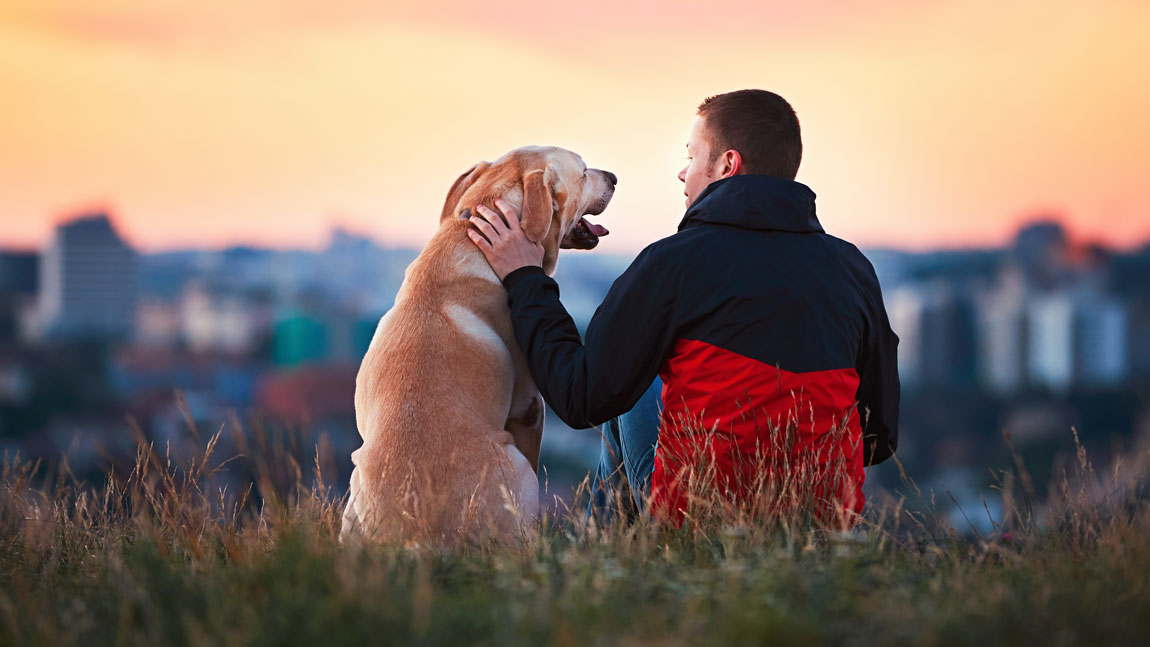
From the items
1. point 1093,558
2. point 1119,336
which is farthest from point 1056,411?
point 1093,558

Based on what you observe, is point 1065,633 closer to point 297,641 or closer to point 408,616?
point 408,616

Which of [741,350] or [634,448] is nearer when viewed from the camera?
[741,350]

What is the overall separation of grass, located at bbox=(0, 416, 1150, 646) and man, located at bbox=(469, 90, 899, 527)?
0.70 ft

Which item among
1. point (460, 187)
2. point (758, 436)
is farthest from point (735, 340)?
point (460, 187)

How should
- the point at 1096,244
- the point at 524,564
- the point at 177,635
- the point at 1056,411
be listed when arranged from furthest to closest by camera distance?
the point at 1096,244, the point at 1056,411, the point at 524,564, the point at 177,635

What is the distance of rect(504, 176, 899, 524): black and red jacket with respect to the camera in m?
3.33

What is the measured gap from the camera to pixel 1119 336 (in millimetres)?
159875

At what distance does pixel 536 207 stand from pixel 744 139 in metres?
0.93

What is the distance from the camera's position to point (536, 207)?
4199mm

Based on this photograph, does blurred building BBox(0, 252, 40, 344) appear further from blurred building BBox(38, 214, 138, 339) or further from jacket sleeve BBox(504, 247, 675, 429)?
jacket sleeve BBox(504, 247, 675, 429)

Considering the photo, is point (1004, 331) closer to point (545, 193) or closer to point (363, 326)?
point (363, 326)

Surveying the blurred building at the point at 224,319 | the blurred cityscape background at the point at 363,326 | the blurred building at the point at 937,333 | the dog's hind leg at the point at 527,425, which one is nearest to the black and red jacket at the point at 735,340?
the dog's hind leg at the point at 527,425

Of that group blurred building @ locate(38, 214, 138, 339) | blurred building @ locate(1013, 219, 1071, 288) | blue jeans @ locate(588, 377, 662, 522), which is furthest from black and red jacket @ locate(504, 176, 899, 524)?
blurred building @ locate(1013, 219, 1071, 288)

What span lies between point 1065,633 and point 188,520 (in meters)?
2.94
